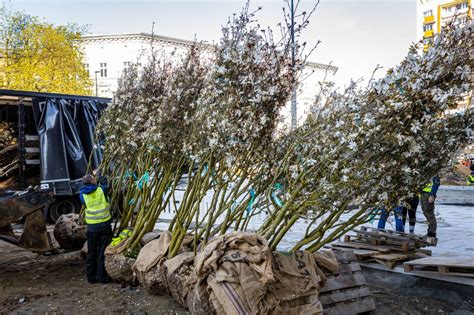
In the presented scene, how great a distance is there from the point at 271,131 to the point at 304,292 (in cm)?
213

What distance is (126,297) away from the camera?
659 cm

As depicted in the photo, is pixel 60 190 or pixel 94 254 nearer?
pixel 94 254

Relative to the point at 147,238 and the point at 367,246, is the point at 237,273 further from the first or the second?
the point at 367,246

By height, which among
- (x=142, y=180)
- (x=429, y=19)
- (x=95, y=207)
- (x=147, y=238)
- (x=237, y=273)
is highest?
(x=429, y=19)

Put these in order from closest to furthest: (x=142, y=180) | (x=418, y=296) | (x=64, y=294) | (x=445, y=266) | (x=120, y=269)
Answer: (x=445, y=266) < (x=418, y=296) < (x=64, y=294) < (x=120, y=269) < (x=142, y=180)

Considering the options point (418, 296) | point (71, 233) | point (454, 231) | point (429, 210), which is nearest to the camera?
point (418, 296)

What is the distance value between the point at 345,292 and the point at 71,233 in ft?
16.5

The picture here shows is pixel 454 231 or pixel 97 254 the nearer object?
pixel 97 254

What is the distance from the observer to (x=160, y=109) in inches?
301

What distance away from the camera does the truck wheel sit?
12.6 metres

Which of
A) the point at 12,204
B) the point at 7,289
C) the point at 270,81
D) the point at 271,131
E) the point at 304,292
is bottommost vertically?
the point at 7,289

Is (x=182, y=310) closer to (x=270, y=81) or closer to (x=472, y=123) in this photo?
(x=270, y=81)

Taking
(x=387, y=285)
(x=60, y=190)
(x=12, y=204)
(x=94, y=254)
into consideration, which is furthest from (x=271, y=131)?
(x=60, y=190)

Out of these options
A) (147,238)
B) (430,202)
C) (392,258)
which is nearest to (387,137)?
(392,258)
